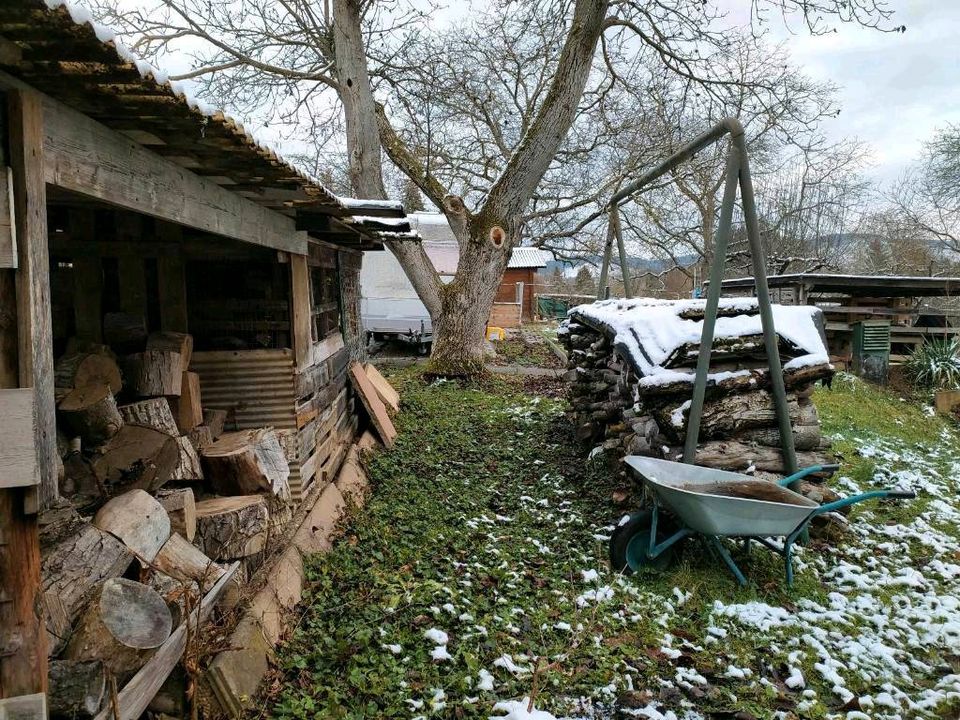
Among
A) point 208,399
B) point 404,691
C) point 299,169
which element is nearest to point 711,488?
point 404,691

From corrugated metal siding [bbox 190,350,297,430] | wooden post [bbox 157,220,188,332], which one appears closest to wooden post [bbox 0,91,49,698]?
wooden post [bbox 157,220,188,332]

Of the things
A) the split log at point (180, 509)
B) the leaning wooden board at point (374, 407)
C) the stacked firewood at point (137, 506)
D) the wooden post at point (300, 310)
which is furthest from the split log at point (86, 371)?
the leaning wooden board at point (374, 407)

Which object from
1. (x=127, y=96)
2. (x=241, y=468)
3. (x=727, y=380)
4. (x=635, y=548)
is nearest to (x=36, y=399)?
(x=127, y=96)

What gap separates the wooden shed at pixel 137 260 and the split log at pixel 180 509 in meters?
0.57

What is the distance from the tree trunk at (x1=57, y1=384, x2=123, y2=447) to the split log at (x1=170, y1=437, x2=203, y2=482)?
17.7 inches

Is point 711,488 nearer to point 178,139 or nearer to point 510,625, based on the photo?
point 510,625

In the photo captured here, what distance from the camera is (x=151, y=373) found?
11.6 feet

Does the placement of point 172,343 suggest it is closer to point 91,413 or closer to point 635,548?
point 91,413

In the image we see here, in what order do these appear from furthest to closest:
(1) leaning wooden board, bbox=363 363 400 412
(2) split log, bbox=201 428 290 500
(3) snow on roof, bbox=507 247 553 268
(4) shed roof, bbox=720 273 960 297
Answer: (3) snow on roof, bbox=507 247 553 268 → (4) shed roof, bbox=720 273 960 297 → (1) leaning wooden board, bbox=363 363 400 412 → (2) split log, bbox=201 428 290 500

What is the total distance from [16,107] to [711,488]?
415 cm

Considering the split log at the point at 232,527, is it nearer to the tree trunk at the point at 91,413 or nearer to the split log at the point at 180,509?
the split log at the point at 180,509

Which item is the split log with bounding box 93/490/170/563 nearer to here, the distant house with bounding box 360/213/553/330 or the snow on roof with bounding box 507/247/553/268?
the distant house with bounding box 360/213/553/330

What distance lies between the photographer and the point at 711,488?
4191mm

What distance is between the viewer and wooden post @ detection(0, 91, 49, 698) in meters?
1.77
